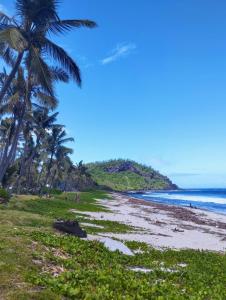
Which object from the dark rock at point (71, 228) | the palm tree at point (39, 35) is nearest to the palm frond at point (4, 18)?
the palm tree at point (39, 35)

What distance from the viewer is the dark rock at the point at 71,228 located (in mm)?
18406

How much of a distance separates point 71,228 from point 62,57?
38.1 feet

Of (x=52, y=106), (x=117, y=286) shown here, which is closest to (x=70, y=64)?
(x=52, y=106)

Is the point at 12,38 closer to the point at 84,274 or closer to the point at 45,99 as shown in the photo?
the point at 45,99

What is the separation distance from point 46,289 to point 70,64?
18444 mm

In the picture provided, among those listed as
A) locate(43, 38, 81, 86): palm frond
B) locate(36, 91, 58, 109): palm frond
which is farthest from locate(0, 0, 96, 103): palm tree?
locate(36, 91, 58, 109): palm frond

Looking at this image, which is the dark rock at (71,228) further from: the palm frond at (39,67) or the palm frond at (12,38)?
the palm frond at (12,38)

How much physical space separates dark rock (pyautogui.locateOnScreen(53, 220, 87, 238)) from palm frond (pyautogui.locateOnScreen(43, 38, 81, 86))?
10274 millimetres

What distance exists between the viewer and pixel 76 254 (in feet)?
42.3

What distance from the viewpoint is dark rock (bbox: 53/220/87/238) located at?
18406 mm

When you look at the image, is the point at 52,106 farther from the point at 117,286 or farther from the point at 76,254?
the point at 117,286

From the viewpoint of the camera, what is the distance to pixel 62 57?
2481cm

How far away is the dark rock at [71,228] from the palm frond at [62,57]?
404 inches

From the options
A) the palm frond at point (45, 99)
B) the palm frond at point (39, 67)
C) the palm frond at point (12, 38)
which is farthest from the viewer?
the palm frond at point (45, 99)
